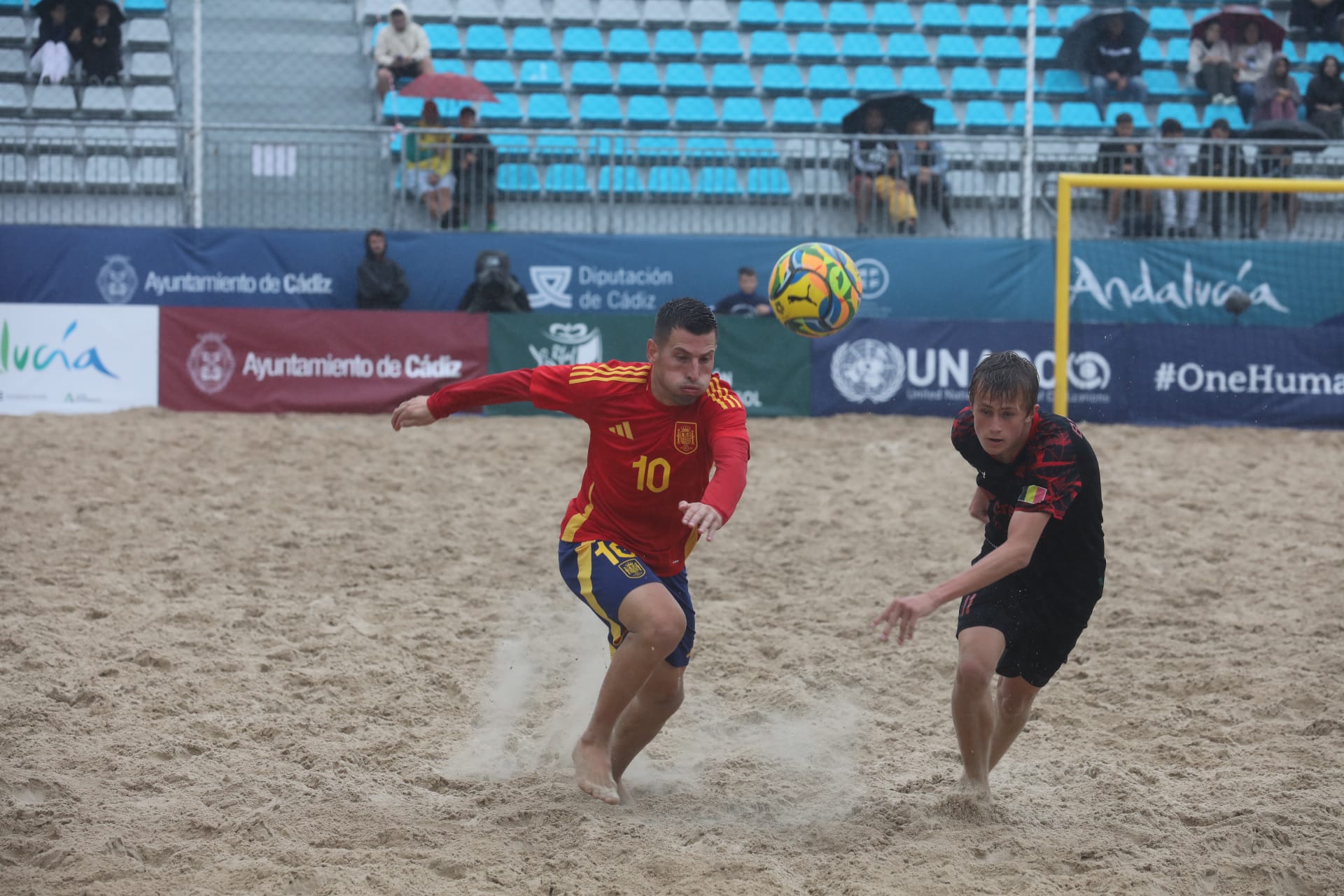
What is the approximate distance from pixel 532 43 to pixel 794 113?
346 cm

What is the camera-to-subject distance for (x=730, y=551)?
28.9ft

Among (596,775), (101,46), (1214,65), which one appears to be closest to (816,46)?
(1214,65)

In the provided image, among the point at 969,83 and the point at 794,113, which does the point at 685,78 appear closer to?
the point at 794,113

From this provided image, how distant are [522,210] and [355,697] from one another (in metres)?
8.89

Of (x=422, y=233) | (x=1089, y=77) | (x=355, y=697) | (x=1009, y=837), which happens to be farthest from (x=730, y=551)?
(x=1089, y=77)

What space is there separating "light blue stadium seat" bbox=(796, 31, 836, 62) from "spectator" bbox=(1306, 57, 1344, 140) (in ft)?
18.5

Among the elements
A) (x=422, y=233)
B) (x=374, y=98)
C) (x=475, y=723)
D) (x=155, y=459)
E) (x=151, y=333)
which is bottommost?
(x=475, y=723)

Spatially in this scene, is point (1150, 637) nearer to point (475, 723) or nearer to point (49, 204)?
point (475, 723)

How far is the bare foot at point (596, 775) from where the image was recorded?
4.81 meters

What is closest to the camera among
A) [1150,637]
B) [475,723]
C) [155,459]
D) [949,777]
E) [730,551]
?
[949,777]

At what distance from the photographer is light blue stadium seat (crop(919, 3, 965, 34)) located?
17062mm

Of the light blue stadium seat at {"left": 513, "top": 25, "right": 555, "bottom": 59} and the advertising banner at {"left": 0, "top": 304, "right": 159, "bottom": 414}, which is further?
the light blue stadium seat at {"left": 513, "top": 25, "right": 555, "bottom": 59}

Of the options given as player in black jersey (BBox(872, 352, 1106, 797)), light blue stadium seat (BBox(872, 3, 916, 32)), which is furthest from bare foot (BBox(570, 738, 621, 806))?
light blue stadium seat (BBox(872, 3, 916, 32))

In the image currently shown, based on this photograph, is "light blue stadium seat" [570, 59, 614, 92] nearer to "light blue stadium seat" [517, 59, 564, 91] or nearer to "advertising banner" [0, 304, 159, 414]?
"light blue stadium seat" [517, 59, 564, 91]
